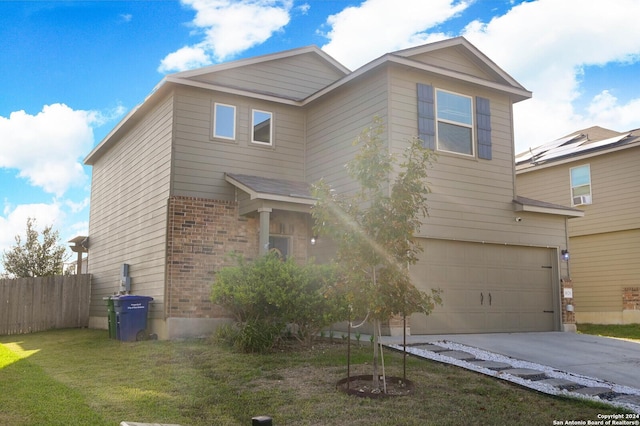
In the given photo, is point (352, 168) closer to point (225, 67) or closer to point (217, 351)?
point (217, 351)

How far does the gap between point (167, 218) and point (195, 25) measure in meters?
4.24

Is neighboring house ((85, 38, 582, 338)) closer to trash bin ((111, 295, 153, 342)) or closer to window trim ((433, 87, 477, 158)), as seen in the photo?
window trim ((433, 87, 477, 158))

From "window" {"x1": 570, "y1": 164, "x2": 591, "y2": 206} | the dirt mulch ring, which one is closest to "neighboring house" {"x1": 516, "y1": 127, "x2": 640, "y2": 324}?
"window" {"x1": 570, "y1": 164, "x2": 591, "y2": 206}

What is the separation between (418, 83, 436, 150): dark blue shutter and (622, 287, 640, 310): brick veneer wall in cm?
1005

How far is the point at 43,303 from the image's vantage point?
17781 mm

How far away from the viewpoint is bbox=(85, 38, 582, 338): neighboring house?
13031 millimetres

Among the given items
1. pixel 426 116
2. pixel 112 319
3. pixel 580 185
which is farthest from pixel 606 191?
pixel 112 319

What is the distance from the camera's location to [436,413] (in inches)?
253

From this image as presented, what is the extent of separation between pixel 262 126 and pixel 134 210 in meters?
4.20

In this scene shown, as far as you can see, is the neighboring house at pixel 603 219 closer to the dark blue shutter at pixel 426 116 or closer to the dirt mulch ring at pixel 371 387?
the dark blue shutter at pixel 426 116

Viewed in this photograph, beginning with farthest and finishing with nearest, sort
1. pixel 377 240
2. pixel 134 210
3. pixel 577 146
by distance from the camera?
pixel 577 146 < pixel 134 210 < pixel 377 240

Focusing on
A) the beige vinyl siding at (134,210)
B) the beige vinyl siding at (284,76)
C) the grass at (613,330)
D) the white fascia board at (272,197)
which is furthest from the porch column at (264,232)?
the grass at (613,330)

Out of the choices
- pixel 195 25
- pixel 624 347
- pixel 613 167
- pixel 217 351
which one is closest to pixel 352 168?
pixel 217 351

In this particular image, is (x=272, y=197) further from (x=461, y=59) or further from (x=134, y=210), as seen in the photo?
(x=461, y=59)
